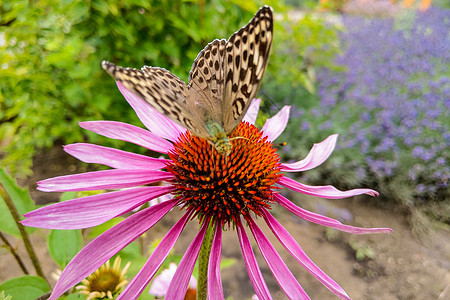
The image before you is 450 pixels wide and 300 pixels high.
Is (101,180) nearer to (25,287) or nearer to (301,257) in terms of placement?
(25,287)

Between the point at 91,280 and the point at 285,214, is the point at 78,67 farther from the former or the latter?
the point at 285,214

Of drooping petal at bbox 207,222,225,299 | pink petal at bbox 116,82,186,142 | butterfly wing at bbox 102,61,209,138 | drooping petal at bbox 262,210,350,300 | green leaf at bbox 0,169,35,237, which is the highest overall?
butterfly wing at bbox 102,61,209,138

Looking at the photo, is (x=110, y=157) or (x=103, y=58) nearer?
(x=110, y=157)

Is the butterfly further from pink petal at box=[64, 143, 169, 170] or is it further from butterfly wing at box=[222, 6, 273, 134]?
pink petal at box=[64, 143, 169, 170]

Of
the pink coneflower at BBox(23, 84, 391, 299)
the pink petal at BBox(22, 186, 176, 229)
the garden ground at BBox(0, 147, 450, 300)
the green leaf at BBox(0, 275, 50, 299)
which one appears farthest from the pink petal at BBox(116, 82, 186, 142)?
the garden ground at BBox(0, 147, 450, 300)

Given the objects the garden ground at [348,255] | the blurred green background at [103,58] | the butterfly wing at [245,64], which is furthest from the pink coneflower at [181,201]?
the garden ground at [348,255]

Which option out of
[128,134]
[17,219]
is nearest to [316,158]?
[128,134]
